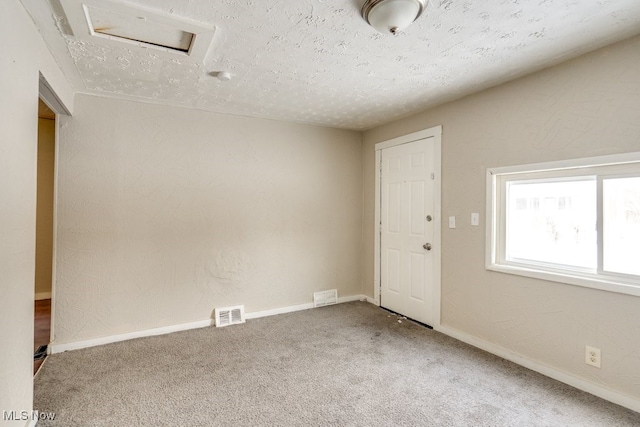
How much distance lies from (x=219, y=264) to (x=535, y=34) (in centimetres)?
330

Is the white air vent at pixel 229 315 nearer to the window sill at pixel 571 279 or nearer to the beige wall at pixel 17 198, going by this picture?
the beige wall at pixel 17 198

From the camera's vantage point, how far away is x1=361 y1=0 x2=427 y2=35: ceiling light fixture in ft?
5.12

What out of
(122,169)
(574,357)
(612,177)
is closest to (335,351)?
(574,357)

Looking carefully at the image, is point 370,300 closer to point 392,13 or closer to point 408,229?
point 408,229

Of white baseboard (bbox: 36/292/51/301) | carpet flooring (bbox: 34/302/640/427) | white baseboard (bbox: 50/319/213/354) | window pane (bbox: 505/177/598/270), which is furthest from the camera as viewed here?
white baseboard (bbox: 36/292/51/301)

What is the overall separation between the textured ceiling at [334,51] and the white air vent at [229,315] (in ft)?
7.17

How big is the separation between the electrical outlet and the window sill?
0.42 metres

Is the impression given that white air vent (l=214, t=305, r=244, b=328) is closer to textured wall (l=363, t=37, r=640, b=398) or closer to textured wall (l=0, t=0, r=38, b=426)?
textured wall (l=0, t=0, r=38, b=426)

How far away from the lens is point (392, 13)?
1.60 meters

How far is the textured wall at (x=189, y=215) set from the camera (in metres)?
2.87

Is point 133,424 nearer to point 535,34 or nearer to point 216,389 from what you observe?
point 216,389

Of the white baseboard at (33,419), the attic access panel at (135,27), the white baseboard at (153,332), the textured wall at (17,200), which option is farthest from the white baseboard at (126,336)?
the attic access panel at (135,27)

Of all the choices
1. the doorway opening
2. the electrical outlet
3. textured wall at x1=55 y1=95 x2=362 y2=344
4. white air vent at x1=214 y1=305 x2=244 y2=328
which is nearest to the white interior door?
textured wall at x1=55 y1=95 x2=362 y2=344

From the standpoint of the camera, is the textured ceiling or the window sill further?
the window sill
